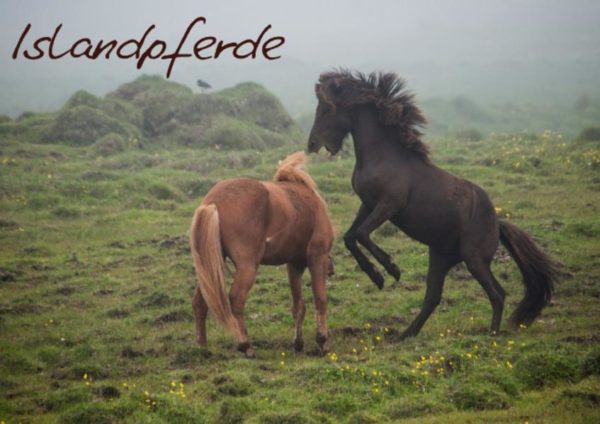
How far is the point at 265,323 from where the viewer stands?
35.8ft

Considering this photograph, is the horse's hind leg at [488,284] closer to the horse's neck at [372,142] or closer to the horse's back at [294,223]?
the horse's neck at [372,142]

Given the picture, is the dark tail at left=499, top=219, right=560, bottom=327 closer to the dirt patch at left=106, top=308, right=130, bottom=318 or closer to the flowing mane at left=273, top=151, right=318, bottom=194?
the flowing mane at left=273, top=151, right=318, bottom=194

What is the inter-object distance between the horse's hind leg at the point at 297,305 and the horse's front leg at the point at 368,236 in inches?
28.3

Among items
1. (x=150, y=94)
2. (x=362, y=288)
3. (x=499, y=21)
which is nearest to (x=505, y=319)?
(x=362, y=288)

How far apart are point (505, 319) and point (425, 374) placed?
3137 mm

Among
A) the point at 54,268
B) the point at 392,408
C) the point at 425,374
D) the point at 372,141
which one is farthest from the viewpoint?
the point at 54,268

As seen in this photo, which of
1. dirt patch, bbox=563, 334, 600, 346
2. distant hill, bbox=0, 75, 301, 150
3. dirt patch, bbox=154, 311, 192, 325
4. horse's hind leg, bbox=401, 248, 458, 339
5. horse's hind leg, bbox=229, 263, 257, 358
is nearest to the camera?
horse's hind leg, bbox=229, 263, 257, 358

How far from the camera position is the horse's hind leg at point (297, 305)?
9.68 m

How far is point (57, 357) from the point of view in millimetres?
9461

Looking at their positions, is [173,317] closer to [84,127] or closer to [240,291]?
[240,291]

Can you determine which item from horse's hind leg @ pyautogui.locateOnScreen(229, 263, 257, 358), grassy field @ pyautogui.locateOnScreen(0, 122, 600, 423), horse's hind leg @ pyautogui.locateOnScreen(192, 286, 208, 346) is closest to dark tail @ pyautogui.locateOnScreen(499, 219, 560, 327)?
grassy field @ pyautogui.locateOnScreen(0, 122, 600, 423)

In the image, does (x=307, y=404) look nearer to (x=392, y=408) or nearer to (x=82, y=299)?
(x=392, y=408)

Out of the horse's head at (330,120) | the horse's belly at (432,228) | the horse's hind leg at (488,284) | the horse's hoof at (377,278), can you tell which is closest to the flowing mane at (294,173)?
the horse's head at (330,120)

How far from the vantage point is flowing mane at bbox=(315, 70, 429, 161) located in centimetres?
1009
